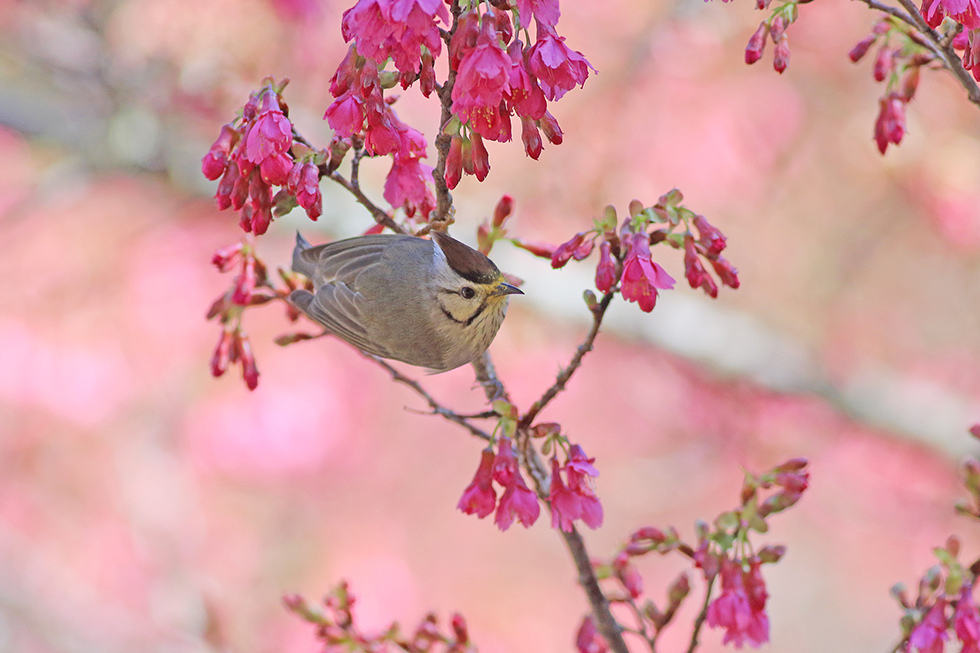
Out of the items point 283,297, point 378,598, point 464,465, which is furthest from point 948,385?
point 283,297

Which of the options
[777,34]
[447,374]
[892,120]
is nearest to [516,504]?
[777,34]

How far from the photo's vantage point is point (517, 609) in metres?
4.74

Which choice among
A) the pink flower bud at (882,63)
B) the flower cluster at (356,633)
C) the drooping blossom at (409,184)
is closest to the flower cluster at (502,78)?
the drooping blossom at (409,184)

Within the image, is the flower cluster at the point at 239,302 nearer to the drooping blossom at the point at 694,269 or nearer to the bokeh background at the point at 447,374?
the drooping blossom at the point at 694,269

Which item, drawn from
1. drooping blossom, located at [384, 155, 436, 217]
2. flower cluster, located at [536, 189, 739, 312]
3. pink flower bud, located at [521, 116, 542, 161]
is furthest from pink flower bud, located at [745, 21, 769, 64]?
drooping blossom, located at [384, 155, 436, 217]

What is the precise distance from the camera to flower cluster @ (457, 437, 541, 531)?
1.13 metres

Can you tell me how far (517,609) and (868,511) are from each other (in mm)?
1854

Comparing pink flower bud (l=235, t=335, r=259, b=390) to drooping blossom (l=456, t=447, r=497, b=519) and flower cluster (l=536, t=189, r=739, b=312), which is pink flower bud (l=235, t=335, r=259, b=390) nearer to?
drooping blossom (l=456, t=447, r=497, b=519)

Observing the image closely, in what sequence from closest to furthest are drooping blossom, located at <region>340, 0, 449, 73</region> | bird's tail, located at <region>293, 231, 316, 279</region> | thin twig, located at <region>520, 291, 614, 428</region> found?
drooping blossom, located at <region>340, 0, 449, 73</region> → thin twig, located at <region>520, 291, 614, 428</region> → bird's tail, located at <region>293, 231, 316, 279</region>

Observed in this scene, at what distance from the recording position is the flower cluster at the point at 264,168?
1093 mm

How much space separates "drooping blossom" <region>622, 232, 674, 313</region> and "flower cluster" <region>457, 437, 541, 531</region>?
26 cm

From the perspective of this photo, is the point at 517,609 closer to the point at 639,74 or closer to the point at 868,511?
the point at 868,511

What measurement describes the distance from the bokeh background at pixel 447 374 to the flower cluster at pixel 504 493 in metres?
2.23

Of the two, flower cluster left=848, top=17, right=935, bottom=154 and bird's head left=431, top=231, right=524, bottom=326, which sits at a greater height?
flower cluster left=848, top=17, right=935, bottom=154
